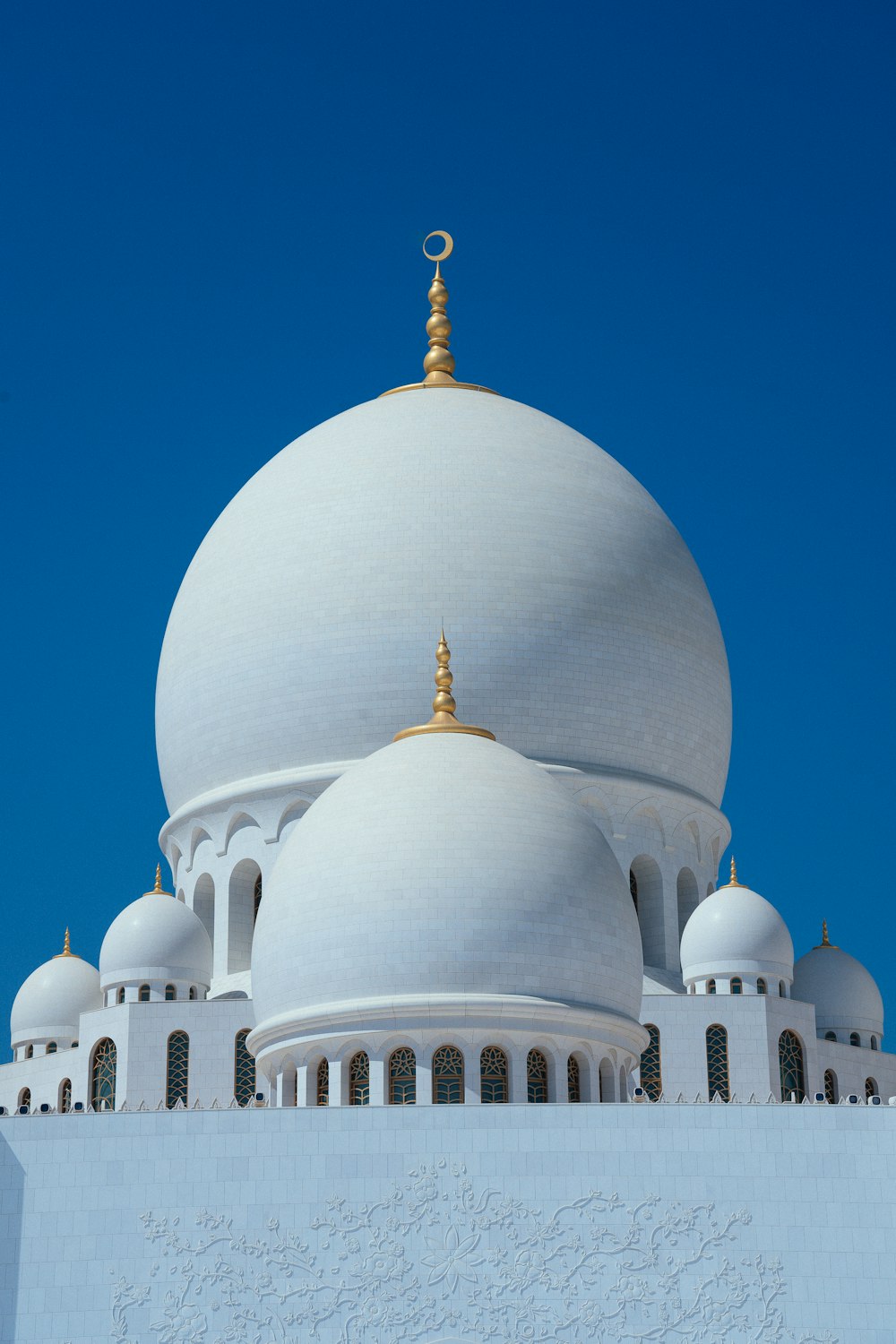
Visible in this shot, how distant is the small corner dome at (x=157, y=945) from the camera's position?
113ft

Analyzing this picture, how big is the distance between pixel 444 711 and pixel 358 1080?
554 cm

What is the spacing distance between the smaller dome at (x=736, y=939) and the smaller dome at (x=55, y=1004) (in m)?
9.39

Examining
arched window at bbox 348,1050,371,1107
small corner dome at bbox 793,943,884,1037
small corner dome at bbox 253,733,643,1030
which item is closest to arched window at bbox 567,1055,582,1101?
small corner dome at bbox 253,733,643,1030

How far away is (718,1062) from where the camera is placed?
3341 cm

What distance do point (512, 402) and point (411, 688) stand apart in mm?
6480

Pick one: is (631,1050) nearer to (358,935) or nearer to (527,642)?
(358,935)

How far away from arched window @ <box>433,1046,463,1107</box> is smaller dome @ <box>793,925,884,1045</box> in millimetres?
10035

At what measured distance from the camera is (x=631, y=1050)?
29.5m

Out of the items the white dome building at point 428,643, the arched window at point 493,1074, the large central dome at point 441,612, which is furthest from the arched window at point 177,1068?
the arched window at point 493,1074

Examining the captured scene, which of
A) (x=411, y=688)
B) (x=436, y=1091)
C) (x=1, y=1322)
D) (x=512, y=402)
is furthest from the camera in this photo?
(x=512, y=402)

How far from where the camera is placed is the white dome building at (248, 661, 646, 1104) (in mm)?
28016

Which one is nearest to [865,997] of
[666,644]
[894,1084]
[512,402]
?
[894,1084]

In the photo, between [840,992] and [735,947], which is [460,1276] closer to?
[735,947]

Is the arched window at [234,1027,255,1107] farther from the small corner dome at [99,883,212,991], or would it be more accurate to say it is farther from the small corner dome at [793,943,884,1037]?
the small corner dome at [793,943,884,1037]
